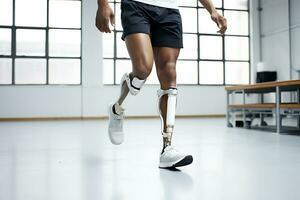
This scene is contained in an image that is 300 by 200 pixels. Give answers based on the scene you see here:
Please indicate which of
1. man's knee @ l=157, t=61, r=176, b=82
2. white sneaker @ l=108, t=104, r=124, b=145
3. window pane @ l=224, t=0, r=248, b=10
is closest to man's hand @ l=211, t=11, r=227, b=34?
man's knee @ l=157, t=61, r=176, b=82

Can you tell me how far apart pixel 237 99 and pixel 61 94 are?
15.6 ft

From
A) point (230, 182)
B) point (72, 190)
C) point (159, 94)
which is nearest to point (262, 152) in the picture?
point (159, 94)

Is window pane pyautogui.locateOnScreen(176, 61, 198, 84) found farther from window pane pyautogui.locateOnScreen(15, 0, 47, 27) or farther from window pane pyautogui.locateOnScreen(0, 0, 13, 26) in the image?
window pane pyautogui.locateOnScreen(0, 0, 13, 26)

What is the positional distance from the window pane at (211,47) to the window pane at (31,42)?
424 centimetres

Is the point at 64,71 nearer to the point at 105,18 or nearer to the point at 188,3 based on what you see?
the point at 188,3

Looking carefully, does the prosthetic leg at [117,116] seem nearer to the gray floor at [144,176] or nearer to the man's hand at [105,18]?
the gray floor at [144,176]

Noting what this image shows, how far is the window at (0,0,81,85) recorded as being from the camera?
8.31m

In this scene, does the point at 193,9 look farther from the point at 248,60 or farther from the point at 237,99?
the point at 237,99

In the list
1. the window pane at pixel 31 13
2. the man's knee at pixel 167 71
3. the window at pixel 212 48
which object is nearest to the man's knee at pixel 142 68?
the man's knee at pixel 167 71

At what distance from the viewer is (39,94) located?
328 inches

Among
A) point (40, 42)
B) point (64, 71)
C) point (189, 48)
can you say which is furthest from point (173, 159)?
point (189, 48)

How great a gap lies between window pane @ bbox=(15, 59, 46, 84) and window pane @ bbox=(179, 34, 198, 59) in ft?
12.1

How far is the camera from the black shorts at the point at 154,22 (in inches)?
69.8

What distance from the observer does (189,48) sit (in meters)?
9.58
